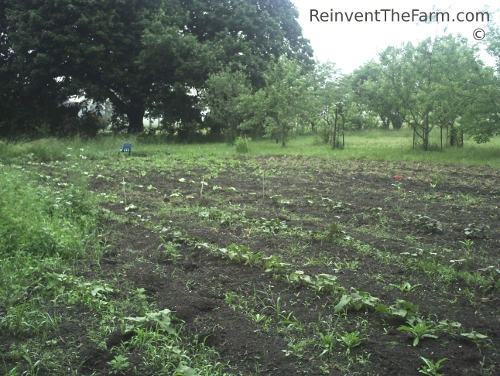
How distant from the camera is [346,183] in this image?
7.65m

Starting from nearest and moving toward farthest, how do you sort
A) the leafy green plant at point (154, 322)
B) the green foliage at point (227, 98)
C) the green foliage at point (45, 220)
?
1. the leafy green plant at point (154, 322)
2. the green foliage at point (45, 220)
3. the green foliage at point (227, 98)

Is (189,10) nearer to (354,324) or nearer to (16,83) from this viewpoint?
(16,83)

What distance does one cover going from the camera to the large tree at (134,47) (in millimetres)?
17297

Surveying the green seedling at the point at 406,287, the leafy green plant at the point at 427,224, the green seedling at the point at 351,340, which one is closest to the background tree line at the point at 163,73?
the leafy green plant at the point at 427,224

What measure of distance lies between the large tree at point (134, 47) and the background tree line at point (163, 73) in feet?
0.15

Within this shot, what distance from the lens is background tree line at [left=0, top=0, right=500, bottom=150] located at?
54.5 feet

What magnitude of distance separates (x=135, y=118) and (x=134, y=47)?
331 centimetres

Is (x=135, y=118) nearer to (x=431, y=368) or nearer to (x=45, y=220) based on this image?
(x=45, y=220)

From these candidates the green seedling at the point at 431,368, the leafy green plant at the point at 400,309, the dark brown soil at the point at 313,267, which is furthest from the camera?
the leafy green plant at the point at 400,309

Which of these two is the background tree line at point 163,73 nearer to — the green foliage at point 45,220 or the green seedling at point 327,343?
the green foliage at point 45,220

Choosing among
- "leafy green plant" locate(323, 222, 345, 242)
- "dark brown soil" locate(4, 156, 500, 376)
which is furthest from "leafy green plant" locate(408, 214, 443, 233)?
"leafy green plant" locate(323, 222, 345, 242)

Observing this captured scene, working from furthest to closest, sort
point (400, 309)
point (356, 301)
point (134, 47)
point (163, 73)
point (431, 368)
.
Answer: point (134, 47) < point (163, 73) < point (356, 301) < point (400, 309) < point (431, 368)

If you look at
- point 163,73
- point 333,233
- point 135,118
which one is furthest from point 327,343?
point 135,118

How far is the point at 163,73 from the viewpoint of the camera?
19047 mm
